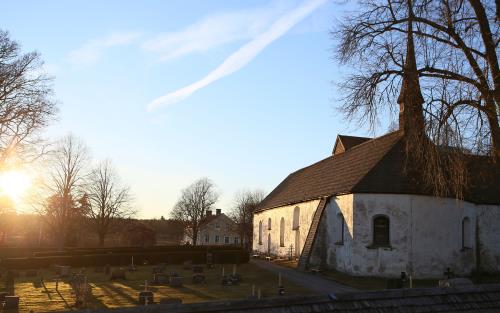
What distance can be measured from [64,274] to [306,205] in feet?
51.5

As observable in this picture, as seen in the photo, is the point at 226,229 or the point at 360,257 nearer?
the point at 360,257

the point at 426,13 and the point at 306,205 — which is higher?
the point at 426,13

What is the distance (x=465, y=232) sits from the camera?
88.4ft

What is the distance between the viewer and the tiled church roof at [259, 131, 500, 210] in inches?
995

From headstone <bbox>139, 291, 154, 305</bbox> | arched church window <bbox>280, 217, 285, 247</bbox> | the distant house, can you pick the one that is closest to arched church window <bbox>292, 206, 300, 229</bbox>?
arched church window <bbox>280, 217, 285, 247</bbox>

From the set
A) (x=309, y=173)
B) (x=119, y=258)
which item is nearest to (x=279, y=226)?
(x=309, y=173)

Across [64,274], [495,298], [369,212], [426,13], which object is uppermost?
[426,13]

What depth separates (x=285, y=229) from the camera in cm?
3684

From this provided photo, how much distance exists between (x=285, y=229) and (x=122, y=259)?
40.0 ft

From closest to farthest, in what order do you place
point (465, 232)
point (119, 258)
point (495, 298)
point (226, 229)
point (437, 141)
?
1. point (495, 298)
2. point (437, 141)
3. point (465, 232)
4. point (119, 258)
5. point (226, 229)

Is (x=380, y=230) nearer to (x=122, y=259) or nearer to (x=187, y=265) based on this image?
(x=187, y=265)


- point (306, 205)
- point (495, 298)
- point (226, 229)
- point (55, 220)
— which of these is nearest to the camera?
point (495, 298)

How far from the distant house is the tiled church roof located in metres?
47.2

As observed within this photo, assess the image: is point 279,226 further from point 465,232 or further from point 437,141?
point 437,141
